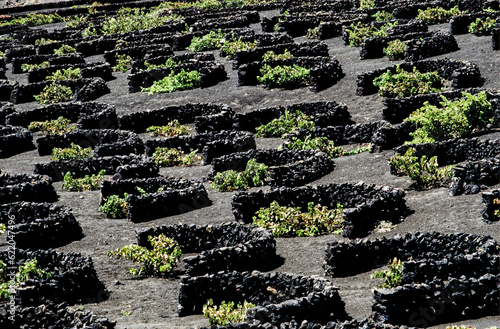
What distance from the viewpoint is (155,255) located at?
773 inches

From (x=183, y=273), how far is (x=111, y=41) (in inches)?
1698

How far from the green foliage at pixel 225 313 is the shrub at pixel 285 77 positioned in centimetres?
2476

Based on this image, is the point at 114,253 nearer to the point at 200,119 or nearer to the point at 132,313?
the point at 132,313

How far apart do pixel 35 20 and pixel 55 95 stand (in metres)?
37.4

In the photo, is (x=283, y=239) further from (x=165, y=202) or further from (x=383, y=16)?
(x=383, y=16)

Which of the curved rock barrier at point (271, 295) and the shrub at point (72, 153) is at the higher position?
the curved rock barrier at point (271, 295)

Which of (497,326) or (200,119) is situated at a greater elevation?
(497,326)

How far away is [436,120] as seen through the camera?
86.0ft

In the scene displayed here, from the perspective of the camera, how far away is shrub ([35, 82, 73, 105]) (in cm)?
4531

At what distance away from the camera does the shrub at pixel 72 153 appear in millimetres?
32188

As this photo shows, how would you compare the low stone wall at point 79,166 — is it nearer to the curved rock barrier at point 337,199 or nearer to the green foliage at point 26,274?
the curved rock barrier at point 337,199

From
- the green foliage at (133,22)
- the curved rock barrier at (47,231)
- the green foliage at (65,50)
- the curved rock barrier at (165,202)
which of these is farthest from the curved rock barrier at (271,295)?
the green foliage at (133,22)

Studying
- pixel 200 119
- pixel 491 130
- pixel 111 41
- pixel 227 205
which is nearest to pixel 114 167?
pixel 200 119

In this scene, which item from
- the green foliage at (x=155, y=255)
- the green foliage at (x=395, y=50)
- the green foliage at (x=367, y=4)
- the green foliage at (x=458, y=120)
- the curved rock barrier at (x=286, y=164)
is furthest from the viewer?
the green foliage at (x=367, y=4)
